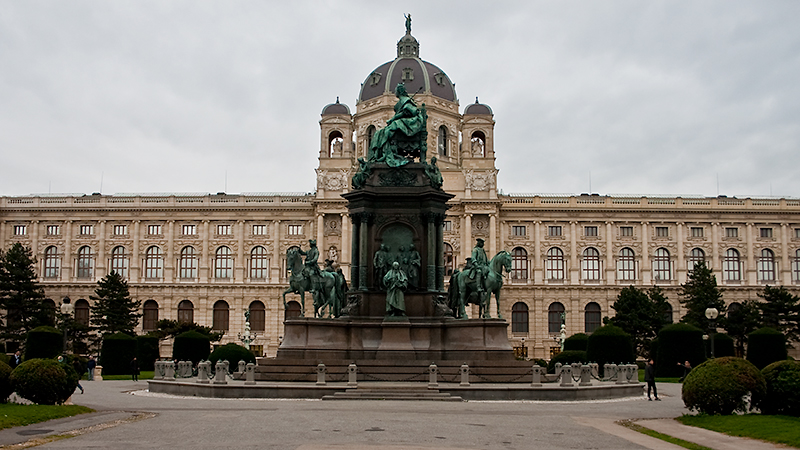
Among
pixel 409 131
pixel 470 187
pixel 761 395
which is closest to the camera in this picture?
pixel 761 395

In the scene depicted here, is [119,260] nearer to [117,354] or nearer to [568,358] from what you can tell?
[117,354]

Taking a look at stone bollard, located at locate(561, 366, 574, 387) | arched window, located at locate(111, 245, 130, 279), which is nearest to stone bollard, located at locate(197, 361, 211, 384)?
stone bollard, located at locate(561, 366, 574, 387)

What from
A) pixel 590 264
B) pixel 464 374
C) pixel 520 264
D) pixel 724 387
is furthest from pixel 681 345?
pixel 590 264

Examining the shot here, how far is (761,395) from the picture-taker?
69.9ft

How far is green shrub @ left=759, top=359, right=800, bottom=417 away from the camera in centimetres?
2098

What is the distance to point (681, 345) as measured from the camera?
47594mm

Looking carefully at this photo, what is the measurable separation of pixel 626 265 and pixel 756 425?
80.2 m

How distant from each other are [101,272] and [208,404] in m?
77.1

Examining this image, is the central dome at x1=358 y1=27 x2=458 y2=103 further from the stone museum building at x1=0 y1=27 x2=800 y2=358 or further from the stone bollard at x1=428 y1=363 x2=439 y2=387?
the stone bollard at x1=428 y1=363 x2=439 y2=387

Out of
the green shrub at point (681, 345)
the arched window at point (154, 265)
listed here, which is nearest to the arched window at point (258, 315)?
the arched window at point (154, 265)

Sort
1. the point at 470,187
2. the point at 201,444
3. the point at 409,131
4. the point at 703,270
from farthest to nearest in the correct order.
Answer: the point at 470,187, the point at 703,270, the point at 409,131, the point at 201,444

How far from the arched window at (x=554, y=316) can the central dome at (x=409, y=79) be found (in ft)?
90.0

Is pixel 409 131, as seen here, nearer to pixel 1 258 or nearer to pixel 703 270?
pixel 703 270

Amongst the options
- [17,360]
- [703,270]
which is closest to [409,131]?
[17,360]
